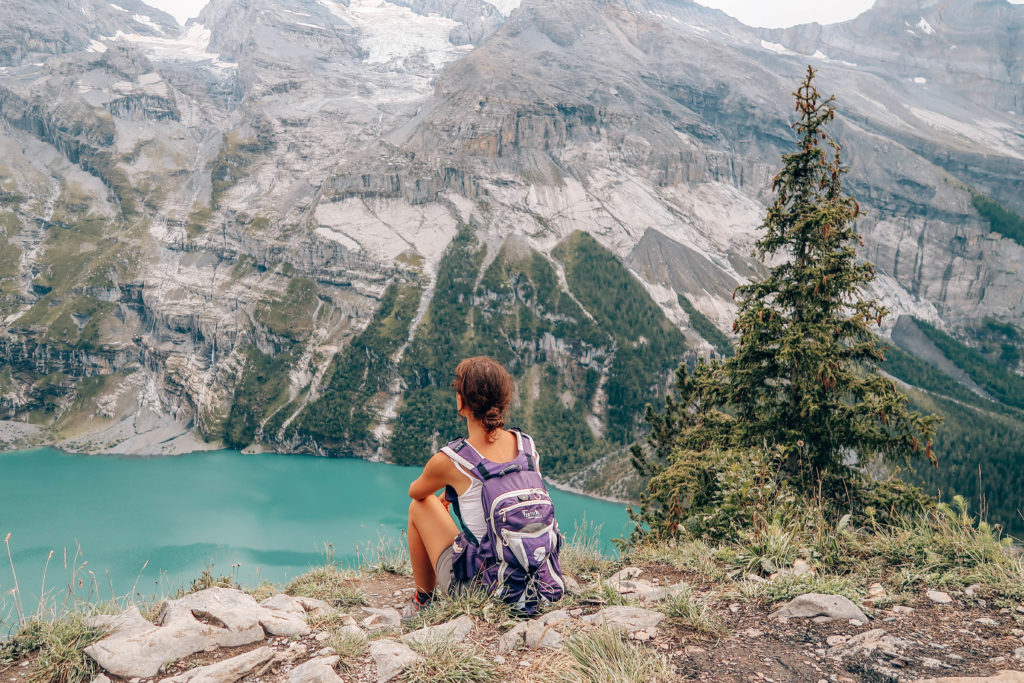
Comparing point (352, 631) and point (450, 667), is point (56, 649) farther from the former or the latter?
point (450, 667)

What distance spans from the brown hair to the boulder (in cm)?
225

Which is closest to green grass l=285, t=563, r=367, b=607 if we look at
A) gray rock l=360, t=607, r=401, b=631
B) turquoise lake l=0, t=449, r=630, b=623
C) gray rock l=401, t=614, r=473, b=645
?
gray rock l=360, t=607, r=401, b=631

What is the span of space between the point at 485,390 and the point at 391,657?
196cm

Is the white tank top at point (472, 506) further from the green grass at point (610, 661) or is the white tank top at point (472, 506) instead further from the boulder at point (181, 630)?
the boulder at point (181, 630)

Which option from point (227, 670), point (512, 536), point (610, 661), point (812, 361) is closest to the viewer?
point (610, 661)

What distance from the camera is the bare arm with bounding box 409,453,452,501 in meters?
4.77

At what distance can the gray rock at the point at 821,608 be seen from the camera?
171 inches

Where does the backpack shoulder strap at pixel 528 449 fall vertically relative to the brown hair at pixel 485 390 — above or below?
below

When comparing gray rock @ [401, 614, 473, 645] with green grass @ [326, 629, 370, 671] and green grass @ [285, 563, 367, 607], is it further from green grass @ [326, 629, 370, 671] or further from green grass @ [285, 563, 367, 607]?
green grass @ [285, 563, 367, 607]

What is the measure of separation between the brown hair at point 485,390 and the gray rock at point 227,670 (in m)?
2.26

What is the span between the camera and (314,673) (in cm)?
379

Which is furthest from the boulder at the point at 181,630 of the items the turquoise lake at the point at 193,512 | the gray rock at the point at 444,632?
the turquoise lake at the point at 193,512

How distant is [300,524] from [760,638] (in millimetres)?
101058

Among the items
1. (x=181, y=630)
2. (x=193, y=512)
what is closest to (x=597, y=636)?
(x=181, y=630)
